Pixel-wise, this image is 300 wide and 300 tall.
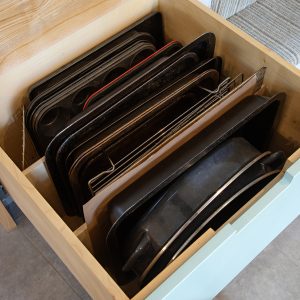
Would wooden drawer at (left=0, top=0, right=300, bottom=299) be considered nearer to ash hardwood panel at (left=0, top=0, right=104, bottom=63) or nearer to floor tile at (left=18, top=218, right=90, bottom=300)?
ash hardwood panel at (left=0, top=0, right=104, bottom=63)

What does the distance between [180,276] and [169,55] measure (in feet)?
1.73

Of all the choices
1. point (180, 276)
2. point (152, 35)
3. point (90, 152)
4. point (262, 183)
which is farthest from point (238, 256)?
point (152, 35)

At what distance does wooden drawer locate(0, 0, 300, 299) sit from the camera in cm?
69

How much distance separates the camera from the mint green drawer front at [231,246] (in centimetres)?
66

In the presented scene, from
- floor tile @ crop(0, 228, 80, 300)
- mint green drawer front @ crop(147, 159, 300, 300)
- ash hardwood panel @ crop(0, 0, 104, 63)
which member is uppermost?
ash hardwood panel @ crop(0, 0, 104, 63)

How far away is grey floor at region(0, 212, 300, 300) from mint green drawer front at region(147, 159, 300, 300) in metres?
0.27

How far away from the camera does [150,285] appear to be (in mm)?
650

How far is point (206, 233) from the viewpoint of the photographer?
69cm

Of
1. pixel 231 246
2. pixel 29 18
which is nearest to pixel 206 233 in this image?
pixel 231 246

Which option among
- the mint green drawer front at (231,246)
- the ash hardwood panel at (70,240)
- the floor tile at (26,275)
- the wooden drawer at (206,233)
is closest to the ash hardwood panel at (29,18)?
the wooden drawer at (206,233)

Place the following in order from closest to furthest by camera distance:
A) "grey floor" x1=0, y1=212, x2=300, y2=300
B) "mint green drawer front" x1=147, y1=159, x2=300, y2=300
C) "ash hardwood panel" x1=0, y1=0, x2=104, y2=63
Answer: "mint green drawer front" x1=147, y1=159, x2=300, y2=300 → "ash hardwood panel" x1=0, y1=0, x2=104, y2=63 → "grey floor" x1=0, y1=212, x2=300, y2=300

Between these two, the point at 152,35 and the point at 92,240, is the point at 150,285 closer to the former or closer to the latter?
the point at 92,240

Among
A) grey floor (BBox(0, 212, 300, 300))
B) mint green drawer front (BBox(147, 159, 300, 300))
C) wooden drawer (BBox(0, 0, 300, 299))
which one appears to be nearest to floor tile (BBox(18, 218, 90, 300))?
grey floor (BBox(0, 212, 300, 300))

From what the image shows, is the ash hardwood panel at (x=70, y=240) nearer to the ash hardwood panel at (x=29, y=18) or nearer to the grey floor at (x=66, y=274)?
the ash hardwood panel at (x=29, y=18)
